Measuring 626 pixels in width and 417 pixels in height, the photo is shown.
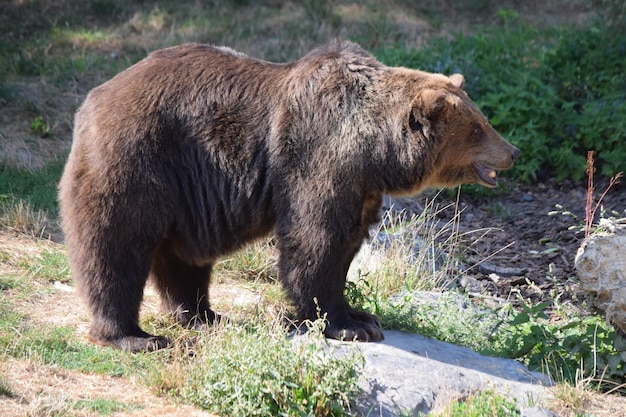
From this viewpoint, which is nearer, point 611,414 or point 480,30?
point 611,414

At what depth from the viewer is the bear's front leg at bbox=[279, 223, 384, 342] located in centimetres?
673

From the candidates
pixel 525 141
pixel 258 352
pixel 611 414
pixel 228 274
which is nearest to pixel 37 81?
pixel 228 274

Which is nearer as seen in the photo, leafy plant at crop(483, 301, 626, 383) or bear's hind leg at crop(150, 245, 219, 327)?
leafy plant at crop(483, 301, 626, 383)

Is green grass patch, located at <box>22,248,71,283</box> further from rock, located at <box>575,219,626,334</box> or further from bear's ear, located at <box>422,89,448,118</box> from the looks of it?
rock, located at <box>575,219,626,334</box>

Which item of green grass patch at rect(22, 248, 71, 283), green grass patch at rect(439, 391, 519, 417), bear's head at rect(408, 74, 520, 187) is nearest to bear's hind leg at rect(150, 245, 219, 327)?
green grass patch at rect(22, 248, 71, 283)

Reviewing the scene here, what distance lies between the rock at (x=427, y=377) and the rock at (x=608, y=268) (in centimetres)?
74

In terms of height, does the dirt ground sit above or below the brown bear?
below

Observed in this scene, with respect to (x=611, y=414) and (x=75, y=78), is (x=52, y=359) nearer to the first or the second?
(x=611, y=414)

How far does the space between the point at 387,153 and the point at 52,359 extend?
9.05ft

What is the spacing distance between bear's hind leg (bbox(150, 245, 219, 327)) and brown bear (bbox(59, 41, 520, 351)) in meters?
0.43

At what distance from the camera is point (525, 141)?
1173cm

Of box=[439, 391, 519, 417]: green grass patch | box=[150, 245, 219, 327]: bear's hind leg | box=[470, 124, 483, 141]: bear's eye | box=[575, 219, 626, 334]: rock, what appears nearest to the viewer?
box=[439, 391, 519, 417]: green grass patch

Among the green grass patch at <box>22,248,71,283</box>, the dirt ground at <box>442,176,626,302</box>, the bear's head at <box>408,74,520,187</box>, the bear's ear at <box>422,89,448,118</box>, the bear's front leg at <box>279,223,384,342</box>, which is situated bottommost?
the dirt ground at <box>442,176,626,302</box>

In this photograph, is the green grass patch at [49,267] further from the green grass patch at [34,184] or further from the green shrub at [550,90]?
the green shrub at [550,90]
